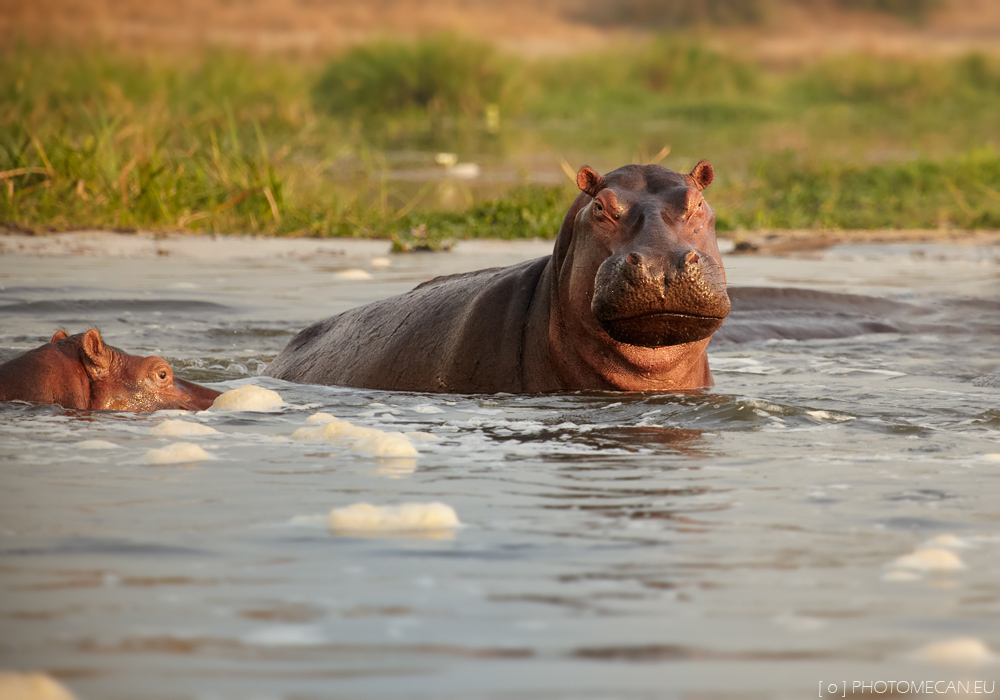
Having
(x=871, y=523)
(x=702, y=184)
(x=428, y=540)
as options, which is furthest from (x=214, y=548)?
(x=702, y=184)

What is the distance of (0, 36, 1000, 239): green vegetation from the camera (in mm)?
10594

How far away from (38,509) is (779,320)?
4.72m

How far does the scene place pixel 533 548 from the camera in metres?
2.78

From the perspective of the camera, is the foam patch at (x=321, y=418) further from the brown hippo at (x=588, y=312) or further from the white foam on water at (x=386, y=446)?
the brown hippo at (x=588, y=312)

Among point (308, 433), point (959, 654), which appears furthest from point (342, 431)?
point (959, 654)

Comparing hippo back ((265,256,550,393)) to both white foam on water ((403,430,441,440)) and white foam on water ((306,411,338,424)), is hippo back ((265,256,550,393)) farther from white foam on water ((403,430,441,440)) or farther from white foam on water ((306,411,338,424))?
white foam on water ((403,430,441,440))

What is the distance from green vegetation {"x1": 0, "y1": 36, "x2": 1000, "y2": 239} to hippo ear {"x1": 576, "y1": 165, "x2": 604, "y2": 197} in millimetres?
5354

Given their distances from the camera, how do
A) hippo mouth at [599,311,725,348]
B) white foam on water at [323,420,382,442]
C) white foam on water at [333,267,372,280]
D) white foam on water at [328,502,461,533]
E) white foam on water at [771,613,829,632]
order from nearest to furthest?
white foam on water at [771,613,829,632] → white foam on water at [328,502,461,533] → white foam on water at [323,420,382,442] → hippo mouth at [599,311,725,348] → white foam on water at [333,267,372,280]

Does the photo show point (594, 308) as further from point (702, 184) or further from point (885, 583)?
point (885, 583)

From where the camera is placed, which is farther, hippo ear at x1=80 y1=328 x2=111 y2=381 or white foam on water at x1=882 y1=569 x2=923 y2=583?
hippo ear at x1=80 y1=328 x2=111 y2=381

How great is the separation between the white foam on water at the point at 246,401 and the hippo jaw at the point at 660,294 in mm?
1148

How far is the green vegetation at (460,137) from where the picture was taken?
34.8ft

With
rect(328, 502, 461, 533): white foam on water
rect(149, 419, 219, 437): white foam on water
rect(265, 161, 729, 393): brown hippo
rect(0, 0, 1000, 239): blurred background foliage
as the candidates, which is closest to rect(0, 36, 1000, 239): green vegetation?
rect(0, 0, 1000, 239): blurred background foliage

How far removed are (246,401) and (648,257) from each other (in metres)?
1.42
